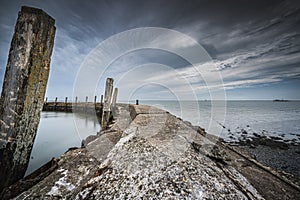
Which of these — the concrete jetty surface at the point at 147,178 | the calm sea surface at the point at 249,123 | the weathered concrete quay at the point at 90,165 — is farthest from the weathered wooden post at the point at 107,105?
the calm sea surface at the point at 249,123

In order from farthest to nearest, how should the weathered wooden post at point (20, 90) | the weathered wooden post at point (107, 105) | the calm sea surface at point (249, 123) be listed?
the calm sea surface at point (249, 123), the weathered wooden post at point (107, 105), the weathered wooden post at point (20, 90)

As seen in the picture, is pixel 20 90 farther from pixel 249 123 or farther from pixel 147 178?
pixel 249 123

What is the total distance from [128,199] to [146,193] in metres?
0.16

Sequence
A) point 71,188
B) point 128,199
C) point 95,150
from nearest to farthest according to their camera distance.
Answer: point 128,199 → point 71,188 → point 95,150

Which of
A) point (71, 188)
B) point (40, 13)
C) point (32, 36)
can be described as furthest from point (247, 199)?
point (40, 13)

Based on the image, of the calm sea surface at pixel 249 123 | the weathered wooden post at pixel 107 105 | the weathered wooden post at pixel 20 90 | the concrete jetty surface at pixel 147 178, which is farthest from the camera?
the calm sea surface at pixel 249 123

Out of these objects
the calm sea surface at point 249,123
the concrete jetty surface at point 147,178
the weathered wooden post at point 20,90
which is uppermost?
the weathered wooden post at point 20,90

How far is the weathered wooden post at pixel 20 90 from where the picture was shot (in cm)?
184

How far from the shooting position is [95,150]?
8.29 feet

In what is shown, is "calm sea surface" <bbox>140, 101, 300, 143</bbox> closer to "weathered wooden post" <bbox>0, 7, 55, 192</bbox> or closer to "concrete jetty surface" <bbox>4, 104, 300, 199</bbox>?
"concrete jetty surface" <bbox>4, 104, 300, 199</bbox>

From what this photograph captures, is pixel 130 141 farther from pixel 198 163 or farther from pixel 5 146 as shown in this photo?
pixel 5 146

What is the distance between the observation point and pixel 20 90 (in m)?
1.88

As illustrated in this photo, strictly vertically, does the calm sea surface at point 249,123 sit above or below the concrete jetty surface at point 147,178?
below

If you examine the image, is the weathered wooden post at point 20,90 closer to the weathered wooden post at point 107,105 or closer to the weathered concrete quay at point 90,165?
the weathered concrete quay at point 90,165
